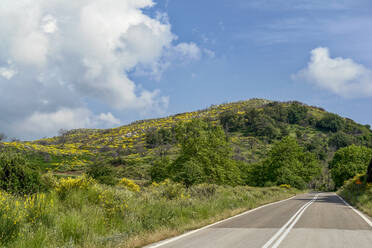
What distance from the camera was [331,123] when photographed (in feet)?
493

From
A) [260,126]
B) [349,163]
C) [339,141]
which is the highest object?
[260,126]

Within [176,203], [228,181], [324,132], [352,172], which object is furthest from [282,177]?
[324,132]

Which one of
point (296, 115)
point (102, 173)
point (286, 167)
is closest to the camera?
point (102, 173)

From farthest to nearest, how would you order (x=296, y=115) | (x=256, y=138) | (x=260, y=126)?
(x=296, y=115) → (x=260, y=126) → (x=256, y=138)

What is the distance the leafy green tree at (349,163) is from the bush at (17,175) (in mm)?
69326

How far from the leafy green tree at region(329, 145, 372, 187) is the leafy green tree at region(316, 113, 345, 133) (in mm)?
83292

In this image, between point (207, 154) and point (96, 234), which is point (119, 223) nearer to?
point (96, 234)

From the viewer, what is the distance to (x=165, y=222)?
10945 millimetres

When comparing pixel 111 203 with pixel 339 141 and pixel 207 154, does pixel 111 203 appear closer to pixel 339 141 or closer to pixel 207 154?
pixel 207 154

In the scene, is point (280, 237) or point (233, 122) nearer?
point (280, 237)

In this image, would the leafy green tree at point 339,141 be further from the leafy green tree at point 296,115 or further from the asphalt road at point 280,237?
the asphalt road at point 280,237

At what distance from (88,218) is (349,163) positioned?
7146 cm

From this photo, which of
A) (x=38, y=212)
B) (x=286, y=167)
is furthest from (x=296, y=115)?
(x=38, y=212)

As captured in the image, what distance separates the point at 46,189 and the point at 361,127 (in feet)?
560
